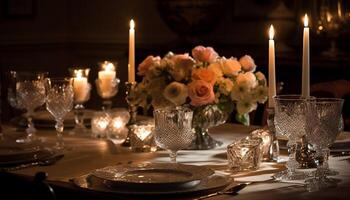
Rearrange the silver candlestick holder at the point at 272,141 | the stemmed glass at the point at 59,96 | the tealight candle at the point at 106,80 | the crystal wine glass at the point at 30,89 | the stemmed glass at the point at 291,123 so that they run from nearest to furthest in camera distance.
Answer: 1. the stemmed glass at the point at 291,123
2. the silver candlestick holder at the point at 272,141
3. the stemmed glass at the point at 59,96
4. the crystal wine glass at the point at 30,89
5. the tealight candle at the point at 106,80

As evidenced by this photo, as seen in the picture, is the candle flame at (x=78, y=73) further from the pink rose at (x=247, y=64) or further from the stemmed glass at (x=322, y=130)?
the stemmed glass at (x=322, y=130)

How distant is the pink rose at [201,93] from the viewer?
2.55m

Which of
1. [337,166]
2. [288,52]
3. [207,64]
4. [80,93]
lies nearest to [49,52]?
[288,52]

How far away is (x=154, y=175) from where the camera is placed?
2.13 m

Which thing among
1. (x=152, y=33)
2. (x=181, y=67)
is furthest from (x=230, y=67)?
(x=152, y=33)

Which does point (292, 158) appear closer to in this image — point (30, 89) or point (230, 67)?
point (230, 67)

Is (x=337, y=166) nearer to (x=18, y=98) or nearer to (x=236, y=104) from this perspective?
(x=236, y=104)

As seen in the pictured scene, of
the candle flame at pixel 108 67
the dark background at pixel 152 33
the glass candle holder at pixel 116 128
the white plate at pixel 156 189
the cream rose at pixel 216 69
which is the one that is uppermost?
the dark background at pixel 152 33

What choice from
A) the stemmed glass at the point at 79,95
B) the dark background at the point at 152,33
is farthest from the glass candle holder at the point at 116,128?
the dark background at the point at 152,33

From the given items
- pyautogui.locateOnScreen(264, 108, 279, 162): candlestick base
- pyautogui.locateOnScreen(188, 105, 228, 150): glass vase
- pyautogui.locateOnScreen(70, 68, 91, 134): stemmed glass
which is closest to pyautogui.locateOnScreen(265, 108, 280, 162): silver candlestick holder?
pyautogui.locateOnScreen(264, 108, 279, 162): candlestick base

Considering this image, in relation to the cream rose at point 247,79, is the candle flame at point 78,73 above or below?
above

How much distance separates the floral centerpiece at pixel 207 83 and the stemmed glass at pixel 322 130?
1.67 feet

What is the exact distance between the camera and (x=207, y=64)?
2.64 m

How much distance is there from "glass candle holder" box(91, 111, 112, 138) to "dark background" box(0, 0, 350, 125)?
180 cm
